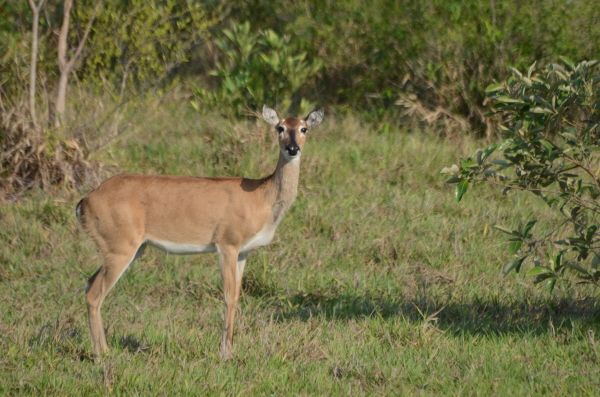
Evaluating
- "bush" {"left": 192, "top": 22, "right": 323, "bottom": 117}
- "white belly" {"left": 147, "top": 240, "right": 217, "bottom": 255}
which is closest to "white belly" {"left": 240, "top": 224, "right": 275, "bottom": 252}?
"white belly" {"left": 147, "top": 240, "right": 217, "bottom": 255}

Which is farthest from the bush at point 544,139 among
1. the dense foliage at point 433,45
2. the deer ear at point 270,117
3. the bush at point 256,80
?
the bush at point 256,80

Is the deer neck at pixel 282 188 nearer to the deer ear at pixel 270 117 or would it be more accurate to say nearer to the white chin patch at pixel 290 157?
the white chin patch at pixel 290 157

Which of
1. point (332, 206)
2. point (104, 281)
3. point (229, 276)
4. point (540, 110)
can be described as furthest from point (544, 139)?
point (332, 206)

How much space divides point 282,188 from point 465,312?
161cm

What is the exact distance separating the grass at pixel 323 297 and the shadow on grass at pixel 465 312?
0.05 feet

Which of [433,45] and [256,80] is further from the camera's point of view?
[433,45]

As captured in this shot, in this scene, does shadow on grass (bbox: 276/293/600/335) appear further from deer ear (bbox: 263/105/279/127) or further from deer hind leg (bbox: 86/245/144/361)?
deer ear (bbox: 263/105/279/127)

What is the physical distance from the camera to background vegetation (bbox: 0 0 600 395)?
499cm

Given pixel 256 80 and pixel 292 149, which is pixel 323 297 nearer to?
pixel 292 149

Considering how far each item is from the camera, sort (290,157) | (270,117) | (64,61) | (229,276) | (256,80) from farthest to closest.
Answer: (256,80), (64,61), (270,117), (290,157), (229,276)

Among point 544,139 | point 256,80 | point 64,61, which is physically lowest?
point 256,80

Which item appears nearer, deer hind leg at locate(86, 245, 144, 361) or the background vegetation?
the background vegetation

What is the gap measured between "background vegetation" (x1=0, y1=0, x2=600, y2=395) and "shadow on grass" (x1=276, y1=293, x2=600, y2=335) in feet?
0.08

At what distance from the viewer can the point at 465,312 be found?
596 cm
